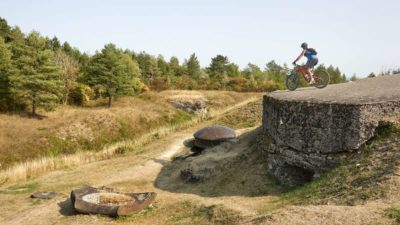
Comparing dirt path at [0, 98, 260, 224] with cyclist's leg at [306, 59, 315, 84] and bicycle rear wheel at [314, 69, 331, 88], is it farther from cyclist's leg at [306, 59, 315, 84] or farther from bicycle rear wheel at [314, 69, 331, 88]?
bicycle rear wheel at [314, 69, 331, 88]

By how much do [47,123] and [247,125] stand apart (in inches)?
Result: 709

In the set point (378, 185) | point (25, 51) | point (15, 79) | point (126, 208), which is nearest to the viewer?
point (378, 185)

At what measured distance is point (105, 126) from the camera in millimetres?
32719

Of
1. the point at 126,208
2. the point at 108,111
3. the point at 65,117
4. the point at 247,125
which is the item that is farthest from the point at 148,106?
the point at 126,208

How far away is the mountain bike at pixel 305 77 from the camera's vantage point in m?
13.4

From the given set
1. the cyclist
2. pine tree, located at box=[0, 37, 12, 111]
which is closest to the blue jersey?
the cyclist

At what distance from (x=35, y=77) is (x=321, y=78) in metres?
26.6

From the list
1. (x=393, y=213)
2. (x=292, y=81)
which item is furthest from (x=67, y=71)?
(x=393, y=213)

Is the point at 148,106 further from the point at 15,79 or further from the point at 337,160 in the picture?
the point at 337,160

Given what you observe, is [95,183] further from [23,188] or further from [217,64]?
[217,64]

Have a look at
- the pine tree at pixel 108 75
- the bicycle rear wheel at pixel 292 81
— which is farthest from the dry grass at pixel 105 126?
the bicycle rear wheel at pixel 292 81

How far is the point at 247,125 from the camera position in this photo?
23.9m

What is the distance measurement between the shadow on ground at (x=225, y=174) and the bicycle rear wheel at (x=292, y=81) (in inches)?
100

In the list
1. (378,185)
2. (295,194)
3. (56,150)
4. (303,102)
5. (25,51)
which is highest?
(25,51)
